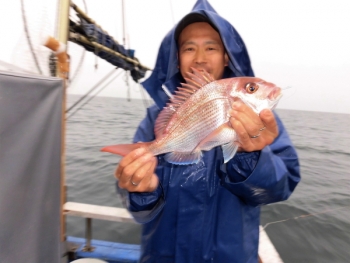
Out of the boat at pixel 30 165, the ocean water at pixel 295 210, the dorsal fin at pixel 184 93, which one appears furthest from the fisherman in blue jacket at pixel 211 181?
the ocean water at pixel 295 210

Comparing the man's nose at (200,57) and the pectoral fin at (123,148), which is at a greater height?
the man's nose at (200,57)

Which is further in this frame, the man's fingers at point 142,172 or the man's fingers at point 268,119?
the man's fingers at point 142,172

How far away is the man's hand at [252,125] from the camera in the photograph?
5.07ft

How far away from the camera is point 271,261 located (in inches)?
118

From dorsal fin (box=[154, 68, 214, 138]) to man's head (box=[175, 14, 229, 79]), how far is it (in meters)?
0.36

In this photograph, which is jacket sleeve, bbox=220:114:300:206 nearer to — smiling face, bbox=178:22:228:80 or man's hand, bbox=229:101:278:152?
man's hand, bbox=229:101:278:152

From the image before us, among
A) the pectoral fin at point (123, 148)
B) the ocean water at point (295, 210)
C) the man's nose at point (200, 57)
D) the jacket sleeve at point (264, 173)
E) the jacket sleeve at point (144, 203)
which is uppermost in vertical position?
the man's nose at point (200, 57)

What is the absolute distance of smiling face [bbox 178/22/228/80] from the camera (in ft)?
7.20

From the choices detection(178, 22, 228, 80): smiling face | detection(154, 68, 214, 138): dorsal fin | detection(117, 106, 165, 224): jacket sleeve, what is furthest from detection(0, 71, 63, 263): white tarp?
detection(178, 22, 228, 80): smiling face

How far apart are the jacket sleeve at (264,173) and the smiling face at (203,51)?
880 millimetres

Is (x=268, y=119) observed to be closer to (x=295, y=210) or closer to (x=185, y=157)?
(x=185, y=157)

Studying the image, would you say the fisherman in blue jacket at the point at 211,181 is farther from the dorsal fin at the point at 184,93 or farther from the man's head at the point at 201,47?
the dorsal fin at the point at 184,93

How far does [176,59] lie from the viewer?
2484 mm

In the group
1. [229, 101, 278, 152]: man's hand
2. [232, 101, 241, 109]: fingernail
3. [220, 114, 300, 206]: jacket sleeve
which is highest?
[232, 101, 241, 109]: fingernail
